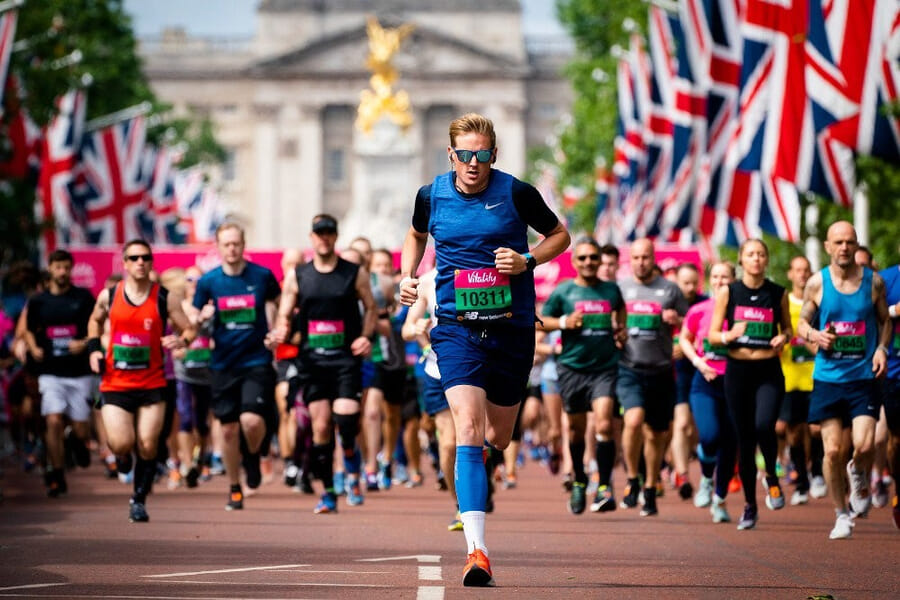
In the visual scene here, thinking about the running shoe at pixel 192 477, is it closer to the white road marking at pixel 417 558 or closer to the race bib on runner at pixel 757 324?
the race bib on runner at pixel 757 324

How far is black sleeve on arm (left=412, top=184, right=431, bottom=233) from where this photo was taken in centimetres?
1059

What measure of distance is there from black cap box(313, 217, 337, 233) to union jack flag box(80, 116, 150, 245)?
99.5 feet

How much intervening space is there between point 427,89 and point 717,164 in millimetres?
106145

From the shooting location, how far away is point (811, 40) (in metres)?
22.6

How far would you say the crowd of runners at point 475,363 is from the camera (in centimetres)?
1041

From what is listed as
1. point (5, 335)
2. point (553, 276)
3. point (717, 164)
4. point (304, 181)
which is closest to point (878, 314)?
point (5, 335)

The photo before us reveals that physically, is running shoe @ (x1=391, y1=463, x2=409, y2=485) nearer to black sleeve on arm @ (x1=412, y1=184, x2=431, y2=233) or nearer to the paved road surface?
the paved road surface

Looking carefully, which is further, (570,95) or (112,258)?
(570,95)

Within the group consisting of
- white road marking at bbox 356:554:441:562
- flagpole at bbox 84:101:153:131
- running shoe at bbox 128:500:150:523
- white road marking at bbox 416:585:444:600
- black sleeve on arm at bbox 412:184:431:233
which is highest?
flagpole at bbox 84:101:153:131

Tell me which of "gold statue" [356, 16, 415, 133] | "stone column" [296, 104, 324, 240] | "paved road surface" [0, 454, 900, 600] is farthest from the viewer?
"stone column" [296, 104, 324, 240]

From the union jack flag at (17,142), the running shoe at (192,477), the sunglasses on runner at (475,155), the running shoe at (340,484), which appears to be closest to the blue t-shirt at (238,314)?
the running shoe at (340,484)

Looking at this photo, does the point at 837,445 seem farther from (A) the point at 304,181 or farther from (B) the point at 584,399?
(A) the point at 304,181

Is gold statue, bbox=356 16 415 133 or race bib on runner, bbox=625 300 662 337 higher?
gold statue, bbox=356 16 415 133

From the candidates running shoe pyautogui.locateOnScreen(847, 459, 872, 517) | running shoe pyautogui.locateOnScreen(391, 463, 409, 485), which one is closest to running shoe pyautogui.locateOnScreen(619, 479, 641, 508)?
running shoe pyautogui.locateOnScreen(847, 459, 872, 517)
